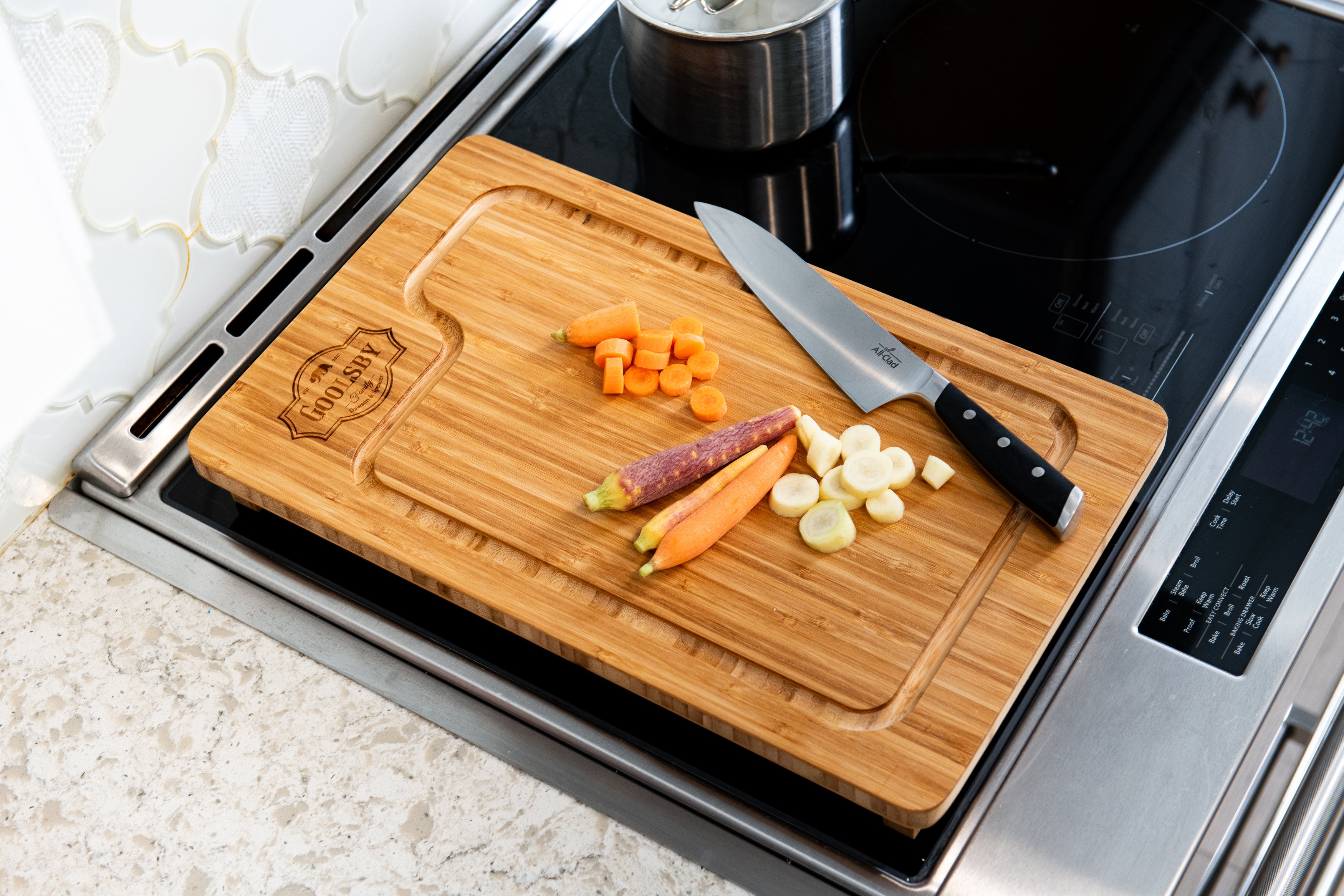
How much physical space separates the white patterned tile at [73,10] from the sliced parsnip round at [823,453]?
0.67m

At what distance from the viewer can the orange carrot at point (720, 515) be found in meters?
0.94

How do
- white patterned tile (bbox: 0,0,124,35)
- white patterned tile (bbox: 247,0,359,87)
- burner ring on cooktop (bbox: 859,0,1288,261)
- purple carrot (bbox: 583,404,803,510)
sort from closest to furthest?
white patterned tile (bbox: 0,0,124,35)
purple carrot (bbox: 583,404,803,510)
white patterned tile (bbox: 247,0,359,87)
burner ring on cooktop (bbox: 859,0,1288,261)

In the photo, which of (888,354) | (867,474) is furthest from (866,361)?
(867,474)

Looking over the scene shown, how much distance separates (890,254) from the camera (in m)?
1.19

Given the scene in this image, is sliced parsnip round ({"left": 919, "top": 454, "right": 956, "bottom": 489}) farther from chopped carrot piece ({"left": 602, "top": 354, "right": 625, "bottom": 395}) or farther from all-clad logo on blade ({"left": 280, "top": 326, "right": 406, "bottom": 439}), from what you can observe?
all-clad logo on blade ({"left": 280, "top": 326, "right": 406, "bottom": 439})

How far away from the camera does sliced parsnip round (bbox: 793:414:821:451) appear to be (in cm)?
101

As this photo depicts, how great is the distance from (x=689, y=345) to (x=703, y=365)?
2 cm

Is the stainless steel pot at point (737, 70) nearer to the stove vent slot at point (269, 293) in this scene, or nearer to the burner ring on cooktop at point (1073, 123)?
the burner ring on cooktop at point (1073, 123)

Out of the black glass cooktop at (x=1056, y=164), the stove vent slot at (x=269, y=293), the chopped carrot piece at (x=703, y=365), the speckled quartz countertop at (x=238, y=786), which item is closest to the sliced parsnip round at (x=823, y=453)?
the chopped carrot piece at (x=703, y=365)

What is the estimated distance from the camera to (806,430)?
1.01 m

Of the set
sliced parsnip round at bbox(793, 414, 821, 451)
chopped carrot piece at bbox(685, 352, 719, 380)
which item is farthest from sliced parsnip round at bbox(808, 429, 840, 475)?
chopped carrot piece at bbox(685, 352, 719, 380)

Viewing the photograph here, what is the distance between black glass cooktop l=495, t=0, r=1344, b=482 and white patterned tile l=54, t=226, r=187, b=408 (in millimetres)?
393

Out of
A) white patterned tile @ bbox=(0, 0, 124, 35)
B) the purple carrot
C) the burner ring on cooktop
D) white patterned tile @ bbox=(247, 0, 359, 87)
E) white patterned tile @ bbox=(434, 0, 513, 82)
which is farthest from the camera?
white patterned tile @ bbox=(434, 0, 513, 82)

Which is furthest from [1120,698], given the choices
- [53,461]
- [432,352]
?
[53,461]
